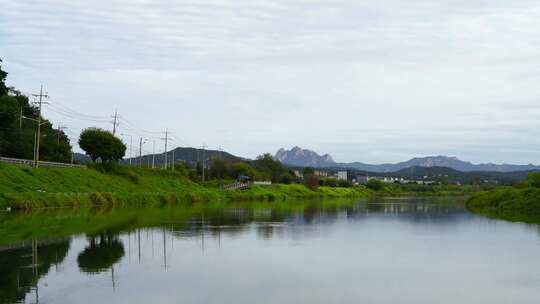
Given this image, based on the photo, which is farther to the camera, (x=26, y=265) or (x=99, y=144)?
(x=99, y=144)

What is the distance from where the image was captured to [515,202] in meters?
59.8

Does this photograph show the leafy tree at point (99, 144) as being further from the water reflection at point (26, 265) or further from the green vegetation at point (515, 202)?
the water reflection at point (26, 265)

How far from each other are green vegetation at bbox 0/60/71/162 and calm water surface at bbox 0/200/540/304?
86.3ft

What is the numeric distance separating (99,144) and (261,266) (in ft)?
210

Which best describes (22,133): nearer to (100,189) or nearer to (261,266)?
(100,189)

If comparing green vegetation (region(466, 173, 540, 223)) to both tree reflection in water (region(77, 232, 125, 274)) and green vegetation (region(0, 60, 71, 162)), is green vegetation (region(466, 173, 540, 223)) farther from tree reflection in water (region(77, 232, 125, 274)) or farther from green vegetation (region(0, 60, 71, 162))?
green vegetation (region(0, 60, 71, 162))

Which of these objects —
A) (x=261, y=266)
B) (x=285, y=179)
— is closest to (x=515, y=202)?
(x=261, y=266)

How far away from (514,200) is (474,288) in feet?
157

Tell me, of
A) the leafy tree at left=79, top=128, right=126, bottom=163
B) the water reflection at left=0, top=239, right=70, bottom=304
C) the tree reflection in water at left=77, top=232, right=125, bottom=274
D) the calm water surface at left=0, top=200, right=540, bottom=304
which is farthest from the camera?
the leafy tree at left=79, top=128, right=126, bottom=163

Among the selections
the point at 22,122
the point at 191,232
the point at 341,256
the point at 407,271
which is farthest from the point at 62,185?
the point at 407,271

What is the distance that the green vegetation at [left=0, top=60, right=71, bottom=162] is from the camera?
186ft

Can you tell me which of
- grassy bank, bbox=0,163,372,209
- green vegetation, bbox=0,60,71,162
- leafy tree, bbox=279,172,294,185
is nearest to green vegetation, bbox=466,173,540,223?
grassy bank, bbox=0,163,372,209

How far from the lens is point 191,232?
3184cm

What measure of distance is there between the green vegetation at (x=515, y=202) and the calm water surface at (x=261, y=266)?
74.4 feet
